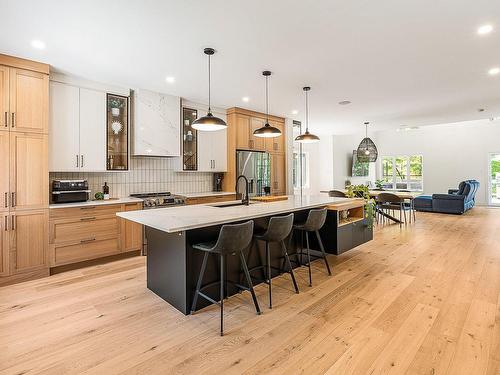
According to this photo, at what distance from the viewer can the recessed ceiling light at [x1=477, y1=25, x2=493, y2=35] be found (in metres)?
2.74

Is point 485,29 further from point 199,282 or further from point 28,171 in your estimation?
point 28,171

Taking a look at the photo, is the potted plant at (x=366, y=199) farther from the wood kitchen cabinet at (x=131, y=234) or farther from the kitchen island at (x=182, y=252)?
the wood kitchen cabinet at (x=131, y=234)

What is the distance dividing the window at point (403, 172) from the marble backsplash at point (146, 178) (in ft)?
32.7

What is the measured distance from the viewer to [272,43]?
3.05 m

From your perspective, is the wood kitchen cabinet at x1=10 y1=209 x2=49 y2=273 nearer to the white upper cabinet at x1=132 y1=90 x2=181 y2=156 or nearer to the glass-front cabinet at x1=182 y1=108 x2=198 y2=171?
the white upper cabinet at x1=132 y1=90 x2=181 y2=156

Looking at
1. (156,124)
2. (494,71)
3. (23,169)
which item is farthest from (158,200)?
(494,71)

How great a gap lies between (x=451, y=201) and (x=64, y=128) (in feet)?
32.1

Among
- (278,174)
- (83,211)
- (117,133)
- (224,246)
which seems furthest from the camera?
(278,174)

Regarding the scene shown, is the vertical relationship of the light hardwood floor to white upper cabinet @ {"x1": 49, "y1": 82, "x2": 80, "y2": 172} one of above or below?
below

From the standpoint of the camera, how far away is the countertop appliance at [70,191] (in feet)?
12.6

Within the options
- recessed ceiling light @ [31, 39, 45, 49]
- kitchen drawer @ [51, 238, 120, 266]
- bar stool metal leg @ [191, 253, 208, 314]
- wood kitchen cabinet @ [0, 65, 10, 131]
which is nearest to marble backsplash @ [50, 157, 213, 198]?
kitchen drawer @ [51, 238, 120, 266]

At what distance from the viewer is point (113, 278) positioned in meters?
3.54

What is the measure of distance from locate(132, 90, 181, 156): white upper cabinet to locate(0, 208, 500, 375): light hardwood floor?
2.03m

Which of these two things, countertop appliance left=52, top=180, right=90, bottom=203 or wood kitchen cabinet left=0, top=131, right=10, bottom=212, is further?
countertop appliance left=52, top=180, right=90, bottom=203
